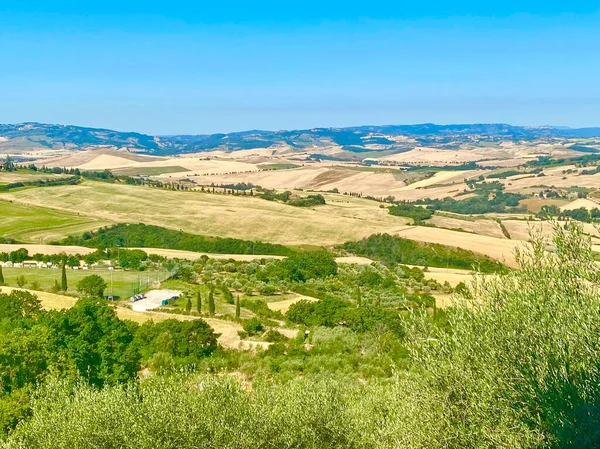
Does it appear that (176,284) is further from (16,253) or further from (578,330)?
(578,330)

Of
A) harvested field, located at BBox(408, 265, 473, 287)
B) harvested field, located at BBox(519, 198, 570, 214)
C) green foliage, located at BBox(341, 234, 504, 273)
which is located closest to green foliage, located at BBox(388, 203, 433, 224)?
green foliage, located at BBox(341, 234, 504, 273)

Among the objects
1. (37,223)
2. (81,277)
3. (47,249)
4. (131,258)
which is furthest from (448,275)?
(37,223)

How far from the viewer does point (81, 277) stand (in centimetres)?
7350

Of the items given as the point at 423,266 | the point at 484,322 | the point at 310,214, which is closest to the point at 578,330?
the point at 484,322

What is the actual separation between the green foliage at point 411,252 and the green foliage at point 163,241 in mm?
14452

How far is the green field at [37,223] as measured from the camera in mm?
110062

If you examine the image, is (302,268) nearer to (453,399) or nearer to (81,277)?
(81,277)

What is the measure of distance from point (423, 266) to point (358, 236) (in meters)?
20.6

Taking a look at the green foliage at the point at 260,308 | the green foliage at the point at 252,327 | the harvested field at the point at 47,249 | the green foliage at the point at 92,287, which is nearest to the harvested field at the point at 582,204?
the green foliage at the point at 260,308

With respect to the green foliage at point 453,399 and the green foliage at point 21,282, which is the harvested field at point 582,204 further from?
the green foliage at point 453,399

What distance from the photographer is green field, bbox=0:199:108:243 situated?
11006 cm

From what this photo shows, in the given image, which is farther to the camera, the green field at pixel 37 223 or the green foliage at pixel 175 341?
the green field at pixel 37 223

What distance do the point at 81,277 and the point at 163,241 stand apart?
3856 cm

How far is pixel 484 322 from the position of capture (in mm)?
20062
